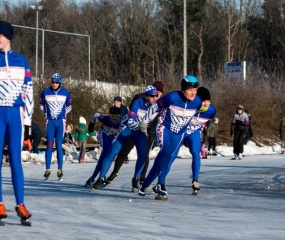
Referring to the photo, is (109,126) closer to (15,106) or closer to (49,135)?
(49,135)

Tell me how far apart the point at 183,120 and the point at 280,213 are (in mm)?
2045

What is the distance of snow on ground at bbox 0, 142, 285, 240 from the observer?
874cm

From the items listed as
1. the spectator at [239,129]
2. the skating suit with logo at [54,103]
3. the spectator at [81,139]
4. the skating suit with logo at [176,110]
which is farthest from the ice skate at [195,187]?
the spectator at [239,129]

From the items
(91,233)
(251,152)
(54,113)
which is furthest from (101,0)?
(91,233)

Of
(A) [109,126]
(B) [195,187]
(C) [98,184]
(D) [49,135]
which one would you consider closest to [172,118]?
(B) [195,187]

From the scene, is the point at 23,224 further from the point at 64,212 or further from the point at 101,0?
the point at 101,0

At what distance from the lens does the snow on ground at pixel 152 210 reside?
874 centimetres

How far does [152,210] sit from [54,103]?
22.5 ft

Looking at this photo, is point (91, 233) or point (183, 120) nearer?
point (91, 233)

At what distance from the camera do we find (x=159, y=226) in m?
9.39

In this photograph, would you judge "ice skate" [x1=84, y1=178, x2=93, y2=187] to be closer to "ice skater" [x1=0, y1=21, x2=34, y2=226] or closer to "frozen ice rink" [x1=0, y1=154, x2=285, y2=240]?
"frozen ice rink" [x1=0, y1=154, x2=285, y2=240]

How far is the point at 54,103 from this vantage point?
1778 centimetres

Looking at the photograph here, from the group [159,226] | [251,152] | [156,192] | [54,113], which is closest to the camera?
[159,226]

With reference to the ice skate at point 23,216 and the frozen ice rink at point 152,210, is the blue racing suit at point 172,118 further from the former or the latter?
the ice skate at point 23,216
